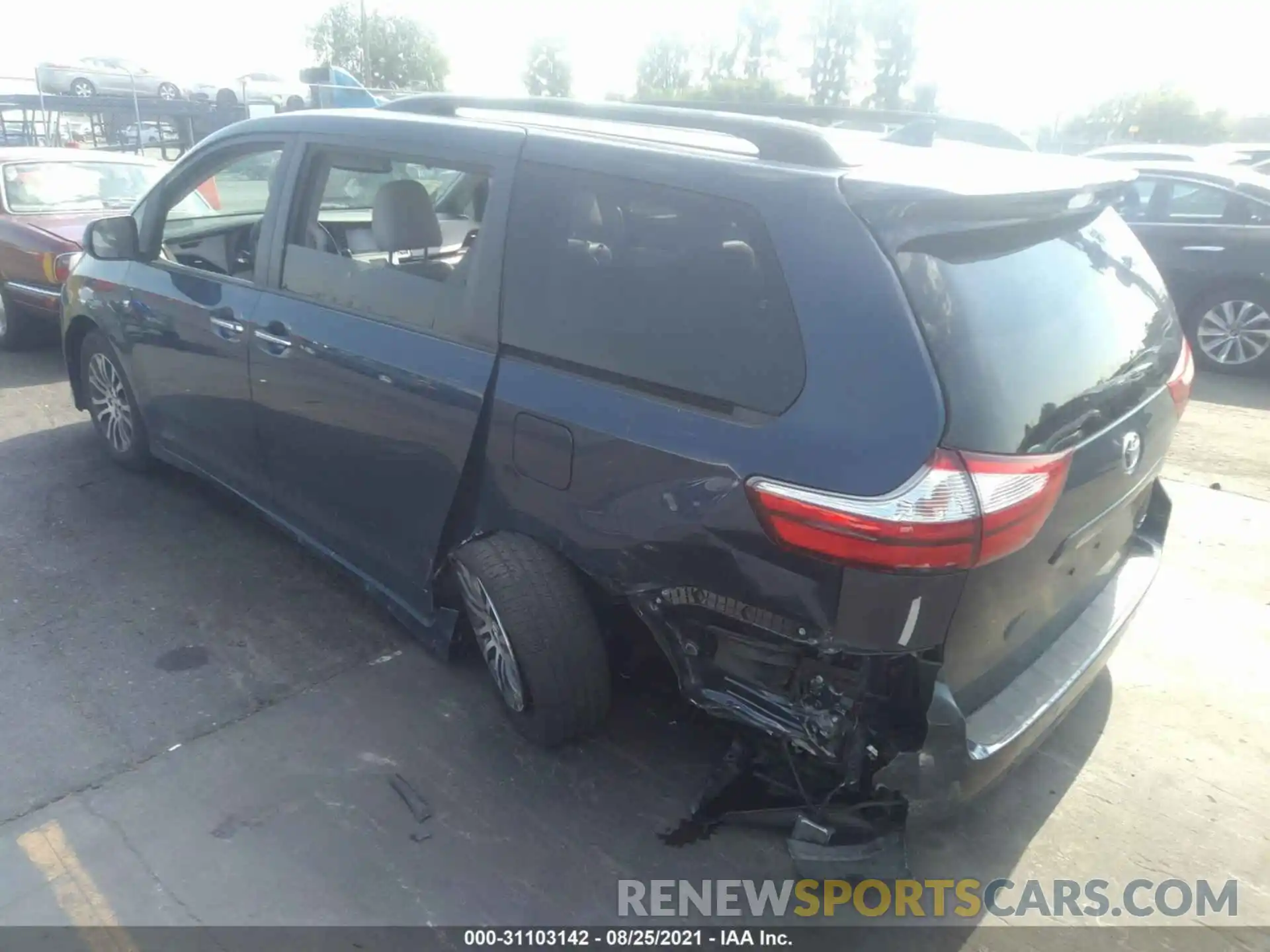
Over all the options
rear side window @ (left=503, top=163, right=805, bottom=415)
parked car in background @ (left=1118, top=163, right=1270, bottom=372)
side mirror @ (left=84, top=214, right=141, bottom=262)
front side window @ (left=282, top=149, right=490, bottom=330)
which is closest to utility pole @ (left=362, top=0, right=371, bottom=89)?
parked car in background @ (left=1118, top=163, right=1270, bottom=372)

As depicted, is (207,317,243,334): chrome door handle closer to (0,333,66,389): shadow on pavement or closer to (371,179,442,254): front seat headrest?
(371,179,442,254): front seat headrest

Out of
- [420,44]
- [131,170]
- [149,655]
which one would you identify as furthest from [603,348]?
[420,44]

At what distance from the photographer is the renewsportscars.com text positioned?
2.51 m

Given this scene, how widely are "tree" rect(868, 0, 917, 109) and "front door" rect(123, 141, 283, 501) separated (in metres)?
54.0

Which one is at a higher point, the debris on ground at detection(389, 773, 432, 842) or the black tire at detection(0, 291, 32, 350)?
the black tire at detection(0, 291, 32, 350)

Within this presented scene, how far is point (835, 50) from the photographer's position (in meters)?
57.4

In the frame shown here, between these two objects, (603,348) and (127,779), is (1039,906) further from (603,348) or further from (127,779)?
(127,779)

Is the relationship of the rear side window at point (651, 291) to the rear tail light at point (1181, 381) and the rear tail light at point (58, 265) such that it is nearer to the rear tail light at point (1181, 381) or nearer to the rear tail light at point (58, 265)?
the rear tail light at point (1181, 381)

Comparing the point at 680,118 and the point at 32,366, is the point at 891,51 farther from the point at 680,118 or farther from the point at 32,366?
the point at 680,118

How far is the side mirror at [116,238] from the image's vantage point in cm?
440

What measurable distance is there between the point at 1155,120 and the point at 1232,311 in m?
49.8

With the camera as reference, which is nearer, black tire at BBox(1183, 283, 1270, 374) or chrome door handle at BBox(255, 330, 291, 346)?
chrome door handle at BBox(255, 330, 291, 346)

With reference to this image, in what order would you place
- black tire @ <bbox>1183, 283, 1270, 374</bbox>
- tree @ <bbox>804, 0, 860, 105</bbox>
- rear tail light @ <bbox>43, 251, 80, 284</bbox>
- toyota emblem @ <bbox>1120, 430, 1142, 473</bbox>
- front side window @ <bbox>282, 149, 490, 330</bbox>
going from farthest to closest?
tree @ <bbox>804, 0, 860, 105</bbox> → black tire @ <bbox>1183, 283, 1270, 374</bbox> → rear tail light @ <bbox>43, 251, 80, 284</bbox> → front side window @ <bbox>282, 149, 490, 330</bbox> → toyota emblem @ <bbox>1120, 430, 1142, 473</bbox>

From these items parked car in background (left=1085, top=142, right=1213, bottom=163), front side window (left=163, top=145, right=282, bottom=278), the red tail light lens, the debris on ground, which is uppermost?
parked car in background (left=1085, top=142, right=1213, bottom=163)
